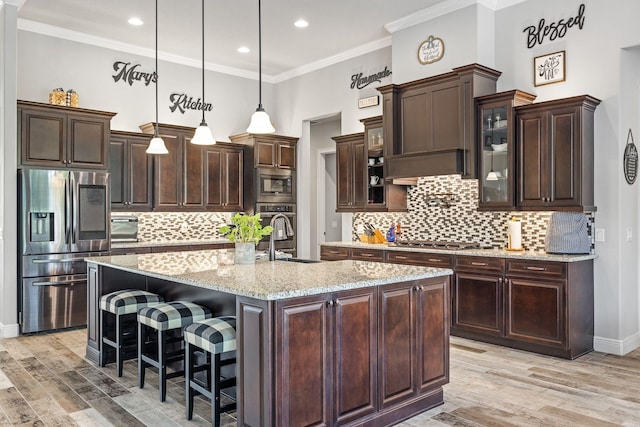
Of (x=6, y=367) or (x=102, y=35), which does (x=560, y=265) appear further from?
(x=102, y=35)

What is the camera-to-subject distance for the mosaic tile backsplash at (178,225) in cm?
708

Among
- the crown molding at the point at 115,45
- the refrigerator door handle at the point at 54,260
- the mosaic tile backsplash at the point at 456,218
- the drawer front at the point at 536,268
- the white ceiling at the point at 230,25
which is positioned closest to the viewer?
the drawer front at the point at 536,268

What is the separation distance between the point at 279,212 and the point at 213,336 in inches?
197

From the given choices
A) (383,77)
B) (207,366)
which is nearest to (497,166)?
(383,77)

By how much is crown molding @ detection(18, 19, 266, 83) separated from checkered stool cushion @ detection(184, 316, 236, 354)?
4952mm

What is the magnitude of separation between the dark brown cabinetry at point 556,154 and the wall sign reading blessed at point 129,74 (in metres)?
4.92

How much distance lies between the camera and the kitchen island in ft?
8.40

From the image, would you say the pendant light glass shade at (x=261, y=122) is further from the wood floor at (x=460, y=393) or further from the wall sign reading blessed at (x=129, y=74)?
the wall sign reading blessed at (x=129, y=74)

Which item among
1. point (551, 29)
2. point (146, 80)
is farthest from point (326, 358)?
point (146, 80)

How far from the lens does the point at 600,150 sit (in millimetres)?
4723

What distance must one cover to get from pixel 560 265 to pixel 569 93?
171 cm

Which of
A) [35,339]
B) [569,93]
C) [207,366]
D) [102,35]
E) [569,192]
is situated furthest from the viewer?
[102,35]

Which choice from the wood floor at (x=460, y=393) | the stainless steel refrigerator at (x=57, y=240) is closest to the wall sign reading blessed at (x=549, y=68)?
the wood floor at (x=460, y=393)

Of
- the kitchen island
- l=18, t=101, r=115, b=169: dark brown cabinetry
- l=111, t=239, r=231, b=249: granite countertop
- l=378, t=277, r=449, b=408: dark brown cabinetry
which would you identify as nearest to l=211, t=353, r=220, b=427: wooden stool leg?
the kitchen island
